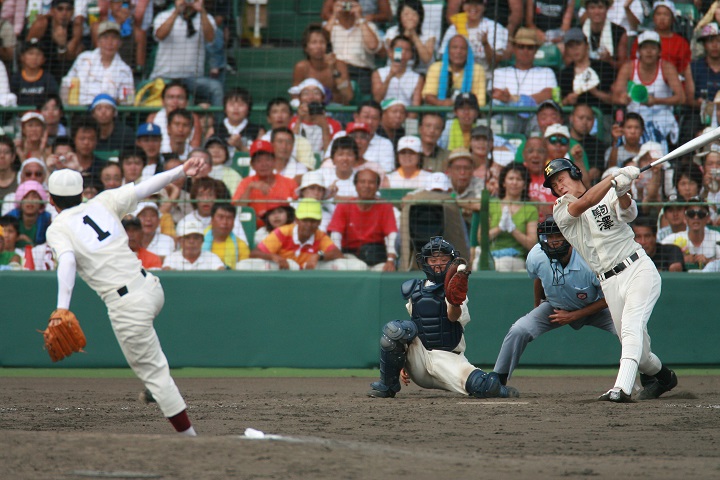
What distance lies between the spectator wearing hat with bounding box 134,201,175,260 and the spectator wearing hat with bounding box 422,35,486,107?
361cm

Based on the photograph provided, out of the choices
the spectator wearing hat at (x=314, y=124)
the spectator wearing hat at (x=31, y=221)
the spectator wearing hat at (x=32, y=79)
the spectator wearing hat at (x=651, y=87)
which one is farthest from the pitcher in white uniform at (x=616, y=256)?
the spectator wearing hat at (x=32, y=79)

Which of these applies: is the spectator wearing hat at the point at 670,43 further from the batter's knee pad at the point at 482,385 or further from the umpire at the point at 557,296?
the batter's knee pad at the point at 482,385

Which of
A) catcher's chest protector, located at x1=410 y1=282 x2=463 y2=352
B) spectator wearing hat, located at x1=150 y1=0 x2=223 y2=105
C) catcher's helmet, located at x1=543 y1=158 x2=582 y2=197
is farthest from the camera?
spectator wearing hat, located at x1=150 y1=0 x2=223 y2=105

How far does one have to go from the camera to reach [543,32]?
11984 millimetres

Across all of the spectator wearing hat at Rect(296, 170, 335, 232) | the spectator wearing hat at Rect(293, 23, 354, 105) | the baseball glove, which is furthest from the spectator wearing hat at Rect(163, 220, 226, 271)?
the baseball glove

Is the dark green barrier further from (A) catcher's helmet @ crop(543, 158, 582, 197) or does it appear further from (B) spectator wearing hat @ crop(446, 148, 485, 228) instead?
(A) catcher's helmet @ crop(543, 158, 582, 197)

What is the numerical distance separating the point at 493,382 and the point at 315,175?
3.81 meters

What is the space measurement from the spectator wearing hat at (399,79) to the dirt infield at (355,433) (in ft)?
13.3

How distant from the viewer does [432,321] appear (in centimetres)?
753

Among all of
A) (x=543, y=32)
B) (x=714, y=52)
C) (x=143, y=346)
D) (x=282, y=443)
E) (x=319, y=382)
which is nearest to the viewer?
(x=282, y=443)

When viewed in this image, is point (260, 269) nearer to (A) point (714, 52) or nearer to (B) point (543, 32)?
(B) point (543, 32)

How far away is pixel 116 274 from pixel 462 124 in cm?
635

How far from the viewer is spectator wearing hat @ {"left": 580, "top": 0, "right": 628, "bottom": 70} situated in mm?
11327

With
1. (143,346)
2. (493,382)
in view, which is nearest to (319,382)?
(493,382)
